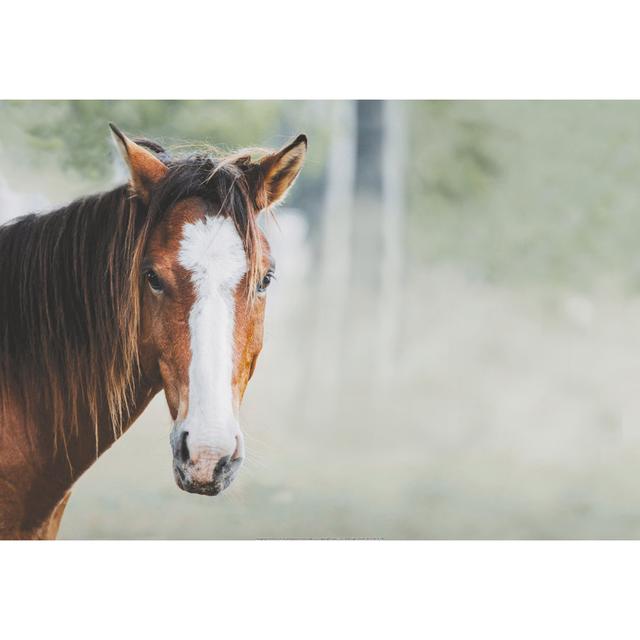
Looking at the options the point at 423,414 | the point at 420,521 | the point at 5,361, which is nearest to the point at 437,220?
the point at 423,414

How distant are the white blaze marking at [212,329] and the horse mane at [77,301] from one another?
0.09m

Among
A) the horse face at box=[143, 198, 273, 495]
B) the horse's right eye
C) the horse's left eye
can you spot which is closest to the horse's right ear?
the horse face at box=[143, 198, 273, 495]

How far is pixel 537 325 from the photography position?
3.60 meters

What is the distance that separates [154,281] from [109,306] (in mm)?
193

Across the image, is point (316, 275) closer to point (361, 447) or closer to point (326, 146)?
point (326, 146)

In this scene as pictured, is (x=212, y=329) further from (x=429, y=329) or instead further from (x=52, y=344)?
(x=429, y=329)

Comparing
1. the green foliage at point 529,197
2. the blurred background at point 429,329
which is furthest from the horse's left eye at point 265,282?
the green foliage at point 529,197

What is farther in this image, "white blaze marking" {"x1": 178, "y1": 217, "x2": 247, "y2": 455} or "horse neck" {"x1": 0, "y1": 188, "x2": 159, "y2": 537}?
"horse neck" {"x1": 0, "y1": 188, "x2": 159, "y2": 537}

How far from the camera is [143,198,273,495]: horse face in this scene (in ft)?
7.49

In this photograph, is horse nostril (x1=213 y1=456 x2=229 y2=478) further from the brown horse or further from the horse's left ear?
the horse's left ear

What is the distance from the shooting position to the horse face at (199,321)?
2.29 meters

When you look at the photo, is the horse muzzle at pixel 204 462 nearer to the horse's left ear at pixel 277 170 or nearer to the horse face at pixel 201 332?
the horse face at pixel 201 332

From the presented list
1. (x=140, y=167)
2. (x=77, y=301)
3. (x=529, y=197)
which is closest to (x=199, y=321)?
(x=77, y=301)

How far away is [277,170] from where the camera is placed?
269cm
